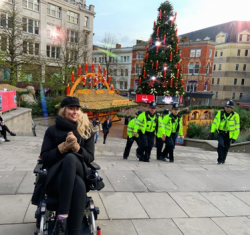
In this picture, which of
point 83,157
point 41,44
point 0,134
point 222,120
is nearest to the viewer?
point 83,157

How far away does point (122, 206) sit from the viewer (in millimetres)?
3496

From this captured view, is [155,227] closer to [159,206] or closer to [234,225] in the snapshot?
[159,206]

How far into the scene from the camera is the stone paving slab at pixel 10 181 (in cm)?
374

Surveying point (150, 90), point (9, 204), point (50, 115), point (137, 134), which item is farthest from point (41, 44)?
point (9, 204)

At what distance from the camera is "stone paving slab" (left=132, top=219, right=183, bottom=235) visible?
9.52ft

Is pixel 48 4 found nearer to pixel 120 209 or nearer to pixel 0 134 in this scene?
pixel 0 134

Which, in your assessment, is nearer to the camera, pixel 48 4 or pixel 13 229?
pixel 13 229

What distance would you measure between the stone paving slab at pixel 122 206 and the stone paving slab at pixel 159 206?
4.2 inches

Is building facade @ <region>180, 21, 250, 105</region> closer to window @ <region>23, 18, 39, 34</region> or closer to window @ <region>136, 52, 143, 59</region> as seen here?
window @ <region>136, 52, 143, 59</region>

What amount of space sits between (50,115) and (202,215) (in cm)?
2092

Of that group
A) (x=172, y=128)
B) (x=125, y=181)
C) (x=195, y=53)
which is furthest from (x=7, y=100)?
(x=195, y=53)

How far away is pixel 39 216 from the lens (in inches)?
93.5

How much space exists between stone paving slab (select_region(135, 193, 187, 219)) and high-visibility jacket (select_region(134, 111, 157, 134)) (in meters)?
2.87

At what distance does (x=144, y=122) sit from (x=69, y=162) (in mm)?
4528
